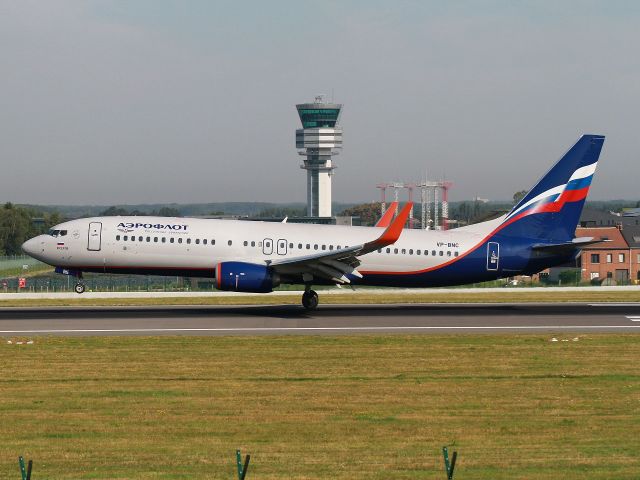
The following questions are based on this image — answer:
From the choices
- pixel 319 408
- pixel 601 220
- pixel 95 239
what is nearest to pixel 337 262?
pixel 95 239

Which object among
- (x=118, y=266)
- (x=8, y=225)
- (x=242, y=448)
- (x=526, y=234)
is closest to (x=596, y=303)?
(x=526, y=234)

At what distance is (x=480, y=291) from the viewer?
202 ft

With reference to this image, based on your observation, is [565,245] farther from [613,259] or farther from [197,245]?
[613,259]

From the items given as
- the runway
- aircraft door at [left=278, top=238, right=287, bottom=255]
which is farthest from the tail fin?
aircraft door at [left=278, top=238, right=287, bottom=255]

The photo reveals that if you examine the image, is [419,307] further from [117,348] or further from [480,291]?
[117,348]

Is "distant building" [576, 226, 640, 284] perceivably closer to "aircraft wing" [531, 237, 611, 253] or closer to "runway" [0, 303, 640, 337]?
"runway" [0, 303, 640, 337]

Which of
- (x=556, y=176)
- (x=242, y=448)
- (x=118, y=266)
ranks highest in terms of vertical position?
(x=556, y=176)

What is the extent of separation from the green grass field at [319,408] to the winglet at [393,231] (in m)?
7.35

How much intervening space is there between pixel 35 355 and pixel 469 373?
13.1 meters

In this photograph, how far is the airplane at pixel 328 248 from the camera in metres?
40.9

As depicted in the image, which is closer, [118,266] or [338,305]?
[118,266]

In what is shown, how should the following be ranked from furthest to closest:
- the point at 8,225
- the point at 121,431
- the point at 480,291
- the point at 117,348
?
the point at 8,225
the point at 480,291
the point at 117,348
the point at 121,431

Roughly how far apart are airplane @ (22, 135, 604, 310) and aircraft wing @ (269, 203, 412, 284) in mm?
54

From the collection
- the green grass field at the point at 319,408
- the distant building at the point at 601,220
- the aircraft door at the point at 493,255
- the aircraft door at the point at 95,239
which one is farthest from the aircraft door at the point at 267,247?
the distant building at the point at 601,220
